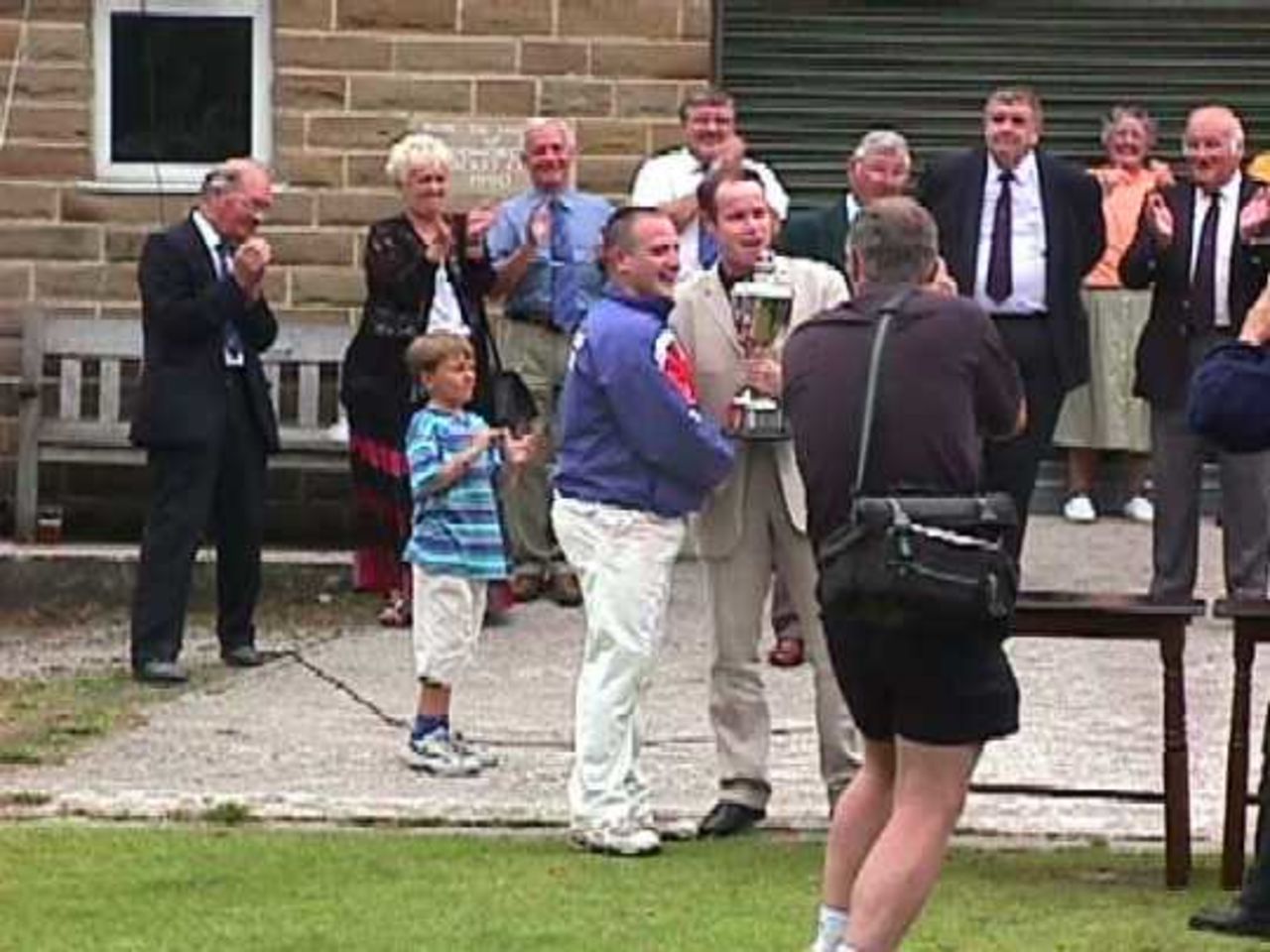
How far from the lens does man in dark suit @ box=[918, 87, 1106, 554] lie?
12.4 m

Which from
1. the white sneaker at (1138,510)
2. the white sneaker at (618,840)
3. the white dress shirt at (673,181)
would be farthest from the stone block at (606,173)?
the white sneaker at (618,840)

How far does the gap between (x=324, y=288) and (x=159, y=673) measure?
3246mm

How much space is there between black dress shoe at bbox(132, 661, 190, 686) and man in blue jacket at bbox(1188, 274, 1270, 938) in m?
5.09

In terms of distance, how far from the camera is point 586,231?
13.8m

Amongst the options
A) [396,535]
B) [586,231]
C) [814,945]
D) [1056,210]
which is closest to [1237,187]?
[1056,210]

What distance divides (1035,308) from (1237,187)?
3.69ft

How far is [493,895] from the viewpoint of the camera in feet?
28.8

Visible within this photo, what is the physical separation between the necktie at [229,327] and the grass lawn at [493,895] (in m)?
3.18

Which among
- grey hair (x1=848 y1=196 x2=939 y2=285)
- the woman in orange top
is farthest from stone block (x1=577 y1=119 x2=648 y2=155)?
grey hair (x1=848 y1=196 x2=939 y2=285)

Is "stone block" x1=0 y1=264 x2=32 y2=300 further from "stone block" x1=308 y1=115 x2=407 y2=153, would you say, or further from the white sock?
the white sock

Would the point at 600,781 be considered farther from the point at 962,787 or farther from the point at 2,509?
the point at 2,509

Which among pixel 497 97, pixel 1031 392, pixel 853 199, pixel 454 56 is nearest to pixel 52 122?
pixel 454 56

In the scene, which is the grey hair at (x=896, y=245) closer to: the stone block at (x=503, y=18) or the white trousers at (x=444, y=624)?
the white trousers at (x=444, y=624)

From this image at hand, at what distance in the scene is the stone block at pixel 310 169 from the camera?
15.1 m
